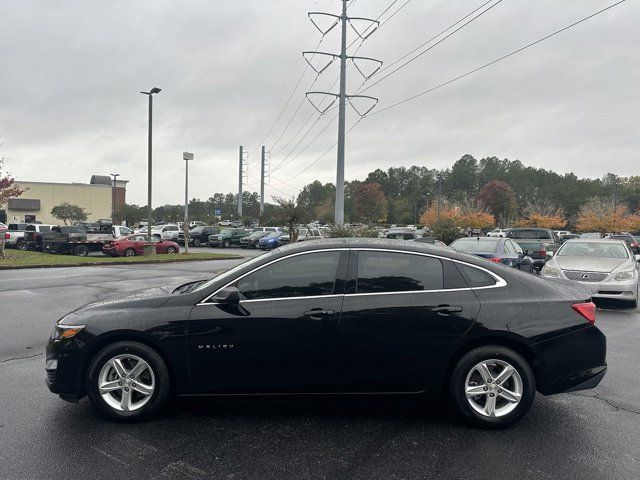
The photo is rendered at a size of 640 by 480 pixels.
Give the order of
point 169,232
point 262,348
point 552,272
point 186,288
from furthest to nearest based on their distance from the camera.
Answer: point 169,232, point 552,272, point 186,288, point 262,348

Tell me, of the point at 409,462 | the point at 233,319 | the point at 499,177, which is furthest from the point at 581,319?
the point at 499,177

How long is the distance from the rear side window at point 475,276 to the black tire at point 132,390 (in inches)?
105

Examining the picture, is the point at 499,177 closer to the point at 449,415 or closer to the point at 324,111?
the point at 324,111

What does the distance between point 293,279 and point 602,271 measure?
339 inches

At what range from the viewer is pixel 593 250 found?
38.7 feet

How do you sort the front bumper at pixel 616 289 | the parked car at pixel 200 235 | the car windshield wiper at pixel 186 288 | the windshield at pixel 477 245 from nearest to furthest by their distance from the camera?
the car windshield wiper at pixel 186 288, the front bumper at pixel 616 289, the windshield at pixel 477 245, the parked car at pixel 200 235

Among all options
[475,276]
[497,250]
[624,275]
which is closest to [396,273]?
[475,276]

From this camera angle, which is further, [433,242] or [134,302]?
[433,242]

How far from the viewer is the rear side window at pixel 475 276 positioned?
13.9 ft

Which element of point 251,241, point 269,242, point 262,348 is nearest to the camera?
point 262,348

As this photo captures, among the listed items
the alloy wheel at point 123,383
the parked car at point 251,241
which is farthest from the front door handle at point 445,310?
the parked car at point 251,241

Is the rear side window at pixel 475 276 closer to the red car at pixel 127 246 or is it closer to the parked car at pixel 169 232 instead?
the red car at pixel 127 246

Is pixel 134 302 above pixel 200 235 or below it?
below

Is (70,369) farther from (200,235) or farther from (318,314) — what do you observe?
(200,235)
